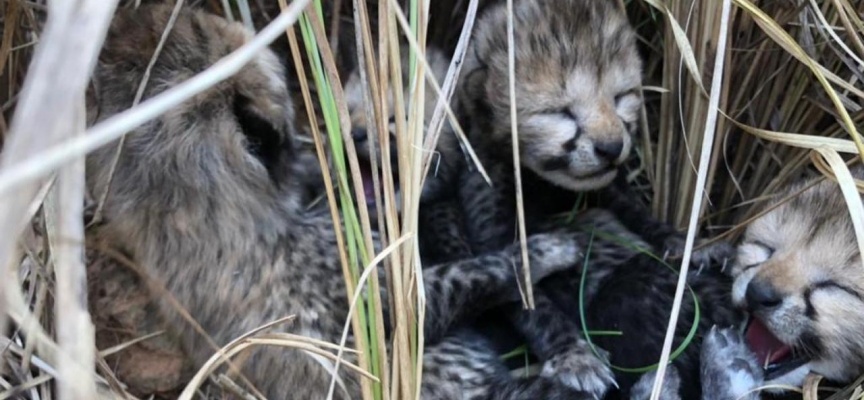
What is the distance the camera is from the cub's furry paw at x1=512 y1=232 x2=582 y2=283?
2.48m

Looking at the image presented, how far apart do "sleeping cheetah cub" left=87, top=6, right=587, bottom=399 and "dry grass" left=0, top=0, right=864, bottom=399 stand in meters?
0.10

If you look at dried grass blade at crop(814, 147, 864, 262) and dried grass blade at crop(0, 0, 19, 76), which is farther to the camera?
dried grass blade at crop(0, 0, 19, 76)

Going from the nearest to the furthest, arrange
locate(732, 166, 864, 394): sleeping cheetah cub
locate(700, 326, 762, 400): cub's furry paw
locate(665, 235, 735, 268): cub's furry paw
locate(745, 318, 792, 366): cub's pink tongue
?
1. locate(732, 166, 864, 394): sleeping cheetah cub
2. locate(700, 326, 762, 400): cub's furry paw
3. locate(745, 318, 792, 366): cub's pink tongue
4. locate(665, 235, 735, 268): cub's furry paw

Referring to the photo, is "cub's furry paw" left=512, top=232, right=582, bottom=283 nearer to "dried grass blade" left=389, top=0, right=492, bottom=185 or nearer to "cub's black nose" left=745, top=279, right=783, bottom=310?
"cub's black nose" left=745, top=279, right=783, bottom=310

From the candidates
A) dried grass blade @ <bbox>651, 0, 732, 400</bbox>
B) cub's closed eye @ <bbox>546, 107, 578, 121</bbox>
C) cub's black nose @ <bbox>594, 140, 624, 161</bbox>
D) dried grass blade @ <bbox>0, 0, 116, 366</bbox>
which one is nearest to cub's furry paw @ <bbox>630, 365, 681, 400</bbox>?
dried grass blade @ <bbox>651, 0, 732, 400</bbox>

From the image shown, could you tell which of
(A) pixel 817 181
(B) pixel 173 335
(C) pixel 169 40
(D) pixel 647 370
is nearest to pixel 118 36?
(C) pixel 169 40

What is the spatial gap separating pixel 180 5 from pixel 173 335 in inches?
31.5

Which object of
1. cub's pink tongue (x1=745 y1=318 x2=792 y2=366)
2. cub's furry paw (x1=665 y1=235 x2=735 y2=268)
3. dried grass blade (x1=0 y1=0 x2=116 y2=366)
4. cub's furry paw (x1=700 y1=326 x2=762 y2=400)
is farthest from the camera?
cub's furry paw (x1=665 y1=235 x2=735 y2=268)

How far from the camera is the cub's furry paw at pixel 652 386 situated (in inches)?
85.5

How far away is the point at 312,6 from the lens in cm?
179

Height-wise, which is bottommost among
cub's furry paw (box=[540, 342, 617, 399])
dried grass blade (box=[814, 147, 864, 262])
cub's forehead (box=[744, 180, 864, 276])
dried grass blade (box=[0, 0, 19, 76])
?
cub's furry paw (box=[540, 342, 617, 399])

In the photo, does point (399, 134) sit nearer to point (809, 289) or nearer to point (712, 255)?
point (809, 289)

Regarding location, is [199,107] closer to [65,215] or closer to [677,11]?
[65,215]

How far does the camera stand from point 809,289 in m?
2.04
